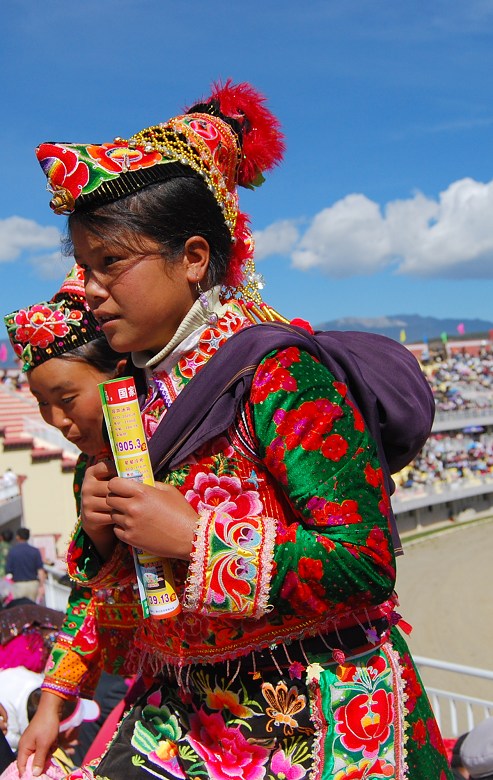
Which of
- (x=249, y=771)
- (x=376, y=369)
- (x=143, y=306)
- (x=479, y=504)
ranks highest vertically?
(x=143, y=306)

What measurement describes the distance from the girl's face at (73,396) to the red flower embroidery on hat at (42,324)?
0.25 feet

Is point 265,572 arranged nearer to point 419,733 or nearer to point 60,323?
point 419,733

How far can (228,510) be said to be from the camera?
1608mm

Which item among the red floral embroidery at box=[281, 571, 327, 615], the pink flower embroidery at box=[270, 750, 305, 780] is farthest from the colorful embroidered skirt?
the red floral embroidery at box=[281, 571, 327, 615]

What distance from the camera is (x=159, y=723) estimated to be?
183 centimetres

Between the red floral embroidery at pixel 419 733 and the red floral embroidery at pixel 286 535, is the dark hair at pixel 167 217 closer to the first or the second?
the red floral embroidery at pixel 286 535

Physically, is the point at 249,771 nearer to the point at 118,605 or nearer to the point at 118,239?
the point at 118,605

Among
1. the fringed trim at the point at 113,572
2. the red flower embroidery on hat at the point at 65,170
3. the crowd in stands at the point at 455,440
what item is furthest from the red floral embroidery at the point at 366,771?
the crowd in stands at the point at 455,440

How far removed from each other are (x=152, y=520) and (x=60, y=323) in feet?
4.20

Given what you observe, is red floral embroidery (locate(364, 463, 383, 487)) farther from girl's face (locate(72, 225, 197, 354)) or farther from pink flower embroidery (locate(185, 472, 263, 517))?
girl's face (locate(72, 225, 197, 354))

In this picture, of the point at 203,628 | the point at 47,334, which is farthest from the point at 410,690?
the point at 47,334

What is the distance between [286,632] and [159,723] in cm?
41

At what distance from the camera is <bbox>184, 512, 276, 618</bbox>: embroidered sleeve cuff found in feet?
4.89

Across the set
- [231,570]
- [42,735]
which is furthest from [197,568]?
[42,735]
